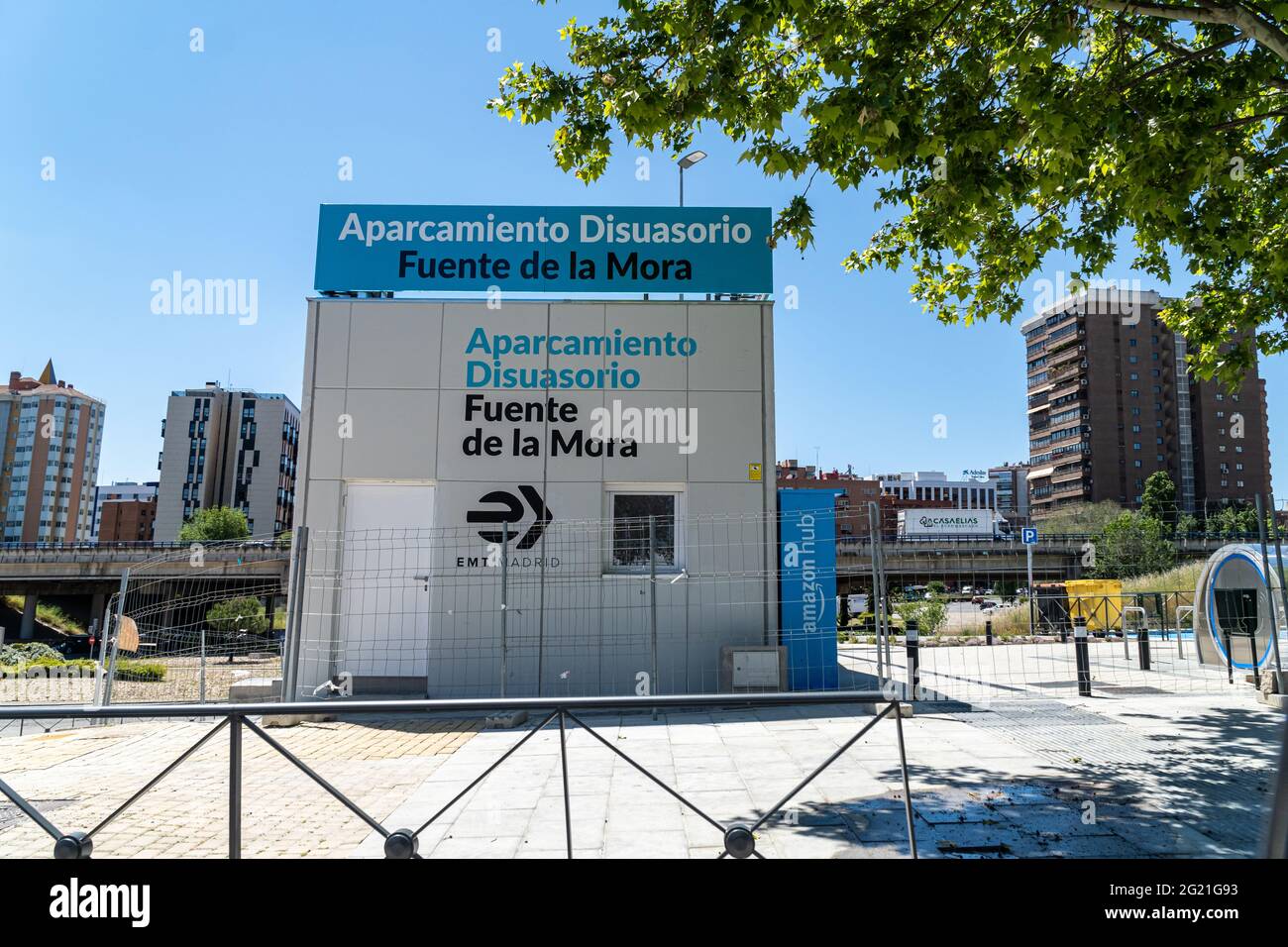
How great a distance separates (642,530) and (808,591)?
2.71 metres

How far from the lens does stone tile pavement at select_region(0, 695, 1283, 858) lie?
510 cm

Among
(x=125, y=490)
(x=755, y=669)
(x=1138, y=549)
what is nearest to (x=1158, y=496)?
Result: (x=1138, y=549)

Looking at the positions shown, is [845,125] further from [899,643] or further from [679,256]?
[899,643]

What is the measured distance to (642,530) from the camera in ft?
39.6

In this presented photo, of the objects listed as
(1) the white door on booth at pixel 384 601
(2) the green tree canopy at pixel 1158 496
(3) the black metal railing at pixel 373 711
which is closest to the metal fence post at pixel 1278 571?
(3) the black metal railing at pixel 373 711

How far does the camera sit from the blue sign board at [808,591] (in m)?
11.6

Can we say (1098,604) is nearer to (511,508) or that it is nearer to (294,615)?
(511,508)

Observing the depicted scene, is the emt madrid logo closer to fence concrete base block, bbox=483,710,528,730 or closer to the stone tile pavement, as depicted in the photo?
fence concrete base block, bbox=483,710,528,730

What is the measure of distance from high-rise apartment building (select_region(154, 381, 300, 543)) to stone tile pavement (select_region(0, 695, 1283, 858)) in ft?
397

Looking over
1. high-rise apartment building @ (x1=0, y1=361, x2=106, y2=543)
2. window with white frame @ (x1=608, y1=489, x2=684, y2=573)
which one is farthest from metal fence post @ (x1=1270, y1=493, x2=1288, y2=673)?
high-rise apartment building @ (x1=0, y1=361, x2=106, y2=543)

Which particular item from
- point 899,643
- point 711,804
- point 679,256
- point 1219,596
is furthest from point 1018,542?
point 711,804

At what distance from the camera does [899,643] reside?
22.7m

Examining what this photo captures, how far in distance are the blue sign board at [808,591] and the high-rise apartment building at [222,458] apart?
120m
